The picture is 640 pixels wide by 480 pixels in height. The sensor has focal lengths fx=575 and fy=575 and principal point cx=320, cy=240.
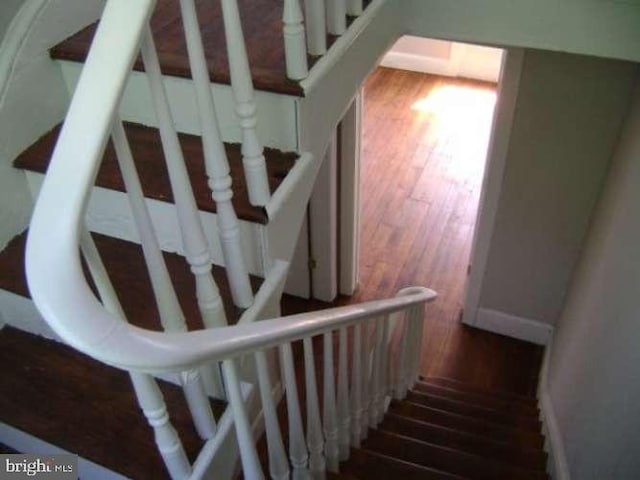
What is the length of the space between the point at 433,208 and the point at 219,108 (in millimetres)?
3335

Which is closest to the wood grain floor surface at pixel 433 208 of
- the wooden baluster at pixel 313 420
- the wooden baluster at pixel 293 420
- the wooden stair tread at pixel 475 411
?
the wooden stair tread at pixel 475 411

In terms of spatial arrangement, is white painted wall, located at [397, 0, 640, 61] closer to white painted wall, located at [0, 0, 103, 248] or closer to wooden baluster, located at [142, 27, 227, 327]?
white painted wall, located at [0, 0, 103, 248]

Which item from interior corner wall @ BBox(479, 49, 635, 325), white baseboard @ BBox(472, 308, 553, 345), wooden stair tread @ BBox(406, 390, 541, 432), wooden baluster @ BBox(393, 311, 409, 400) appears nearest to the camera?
wooden baluster @ BBox(393, 311, 409, 400)

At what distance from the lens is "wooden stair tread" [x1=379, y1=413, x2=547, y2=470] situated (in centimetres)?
238

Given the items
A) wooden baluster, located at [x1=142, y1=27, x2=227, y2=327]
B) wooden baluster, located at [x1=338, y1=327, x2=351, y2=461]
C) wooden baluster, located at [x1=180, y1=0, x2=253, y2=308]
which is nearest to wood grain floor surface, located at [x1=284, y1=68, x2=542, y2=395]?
wooden baluster, located at [x1=338, y1=327, x2=351, y2=461]

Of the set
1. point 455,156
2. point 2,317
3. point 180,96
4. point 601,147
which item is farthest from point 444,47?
point 2,317

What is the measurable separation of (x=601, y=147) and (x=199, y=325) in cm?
231

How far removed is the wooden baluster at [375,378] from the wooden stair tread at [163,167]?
753 millimetres

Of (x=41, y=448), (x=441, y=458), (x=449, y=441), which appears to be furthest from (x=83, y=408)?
(x=449, y=441)

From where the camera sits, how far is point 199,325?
1258mm

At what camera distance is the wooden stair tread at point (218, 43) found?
136 cm

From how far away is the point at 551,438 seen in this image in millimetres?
2512

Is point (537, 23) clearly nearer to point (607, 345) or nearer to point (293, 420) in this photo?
point (607, 345)

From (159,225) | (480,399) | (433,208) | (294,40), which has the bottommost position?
(433,208)
